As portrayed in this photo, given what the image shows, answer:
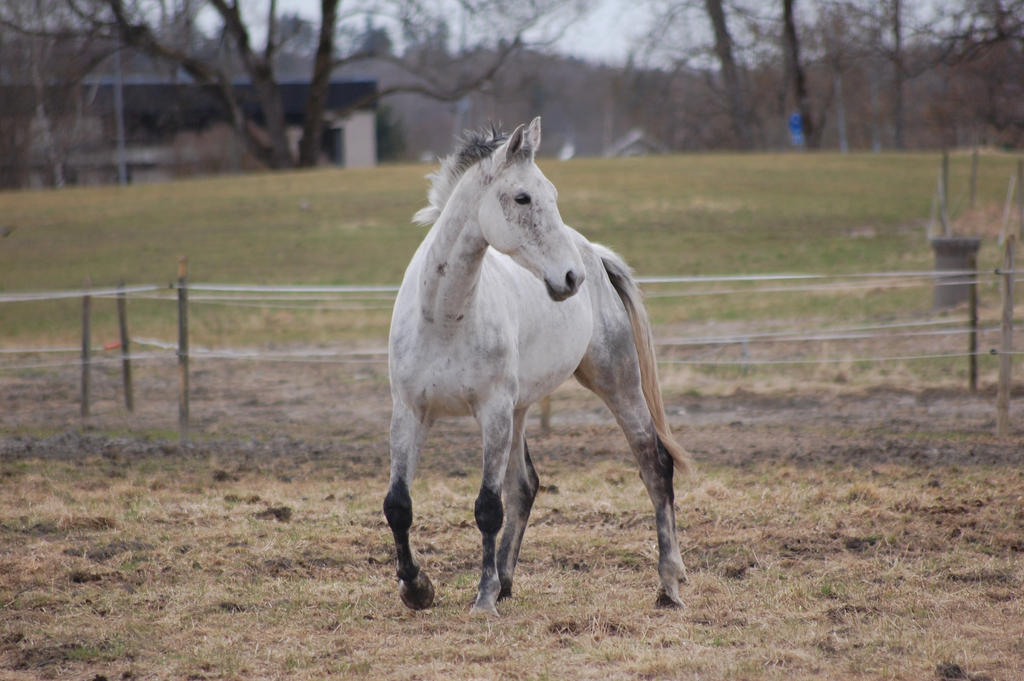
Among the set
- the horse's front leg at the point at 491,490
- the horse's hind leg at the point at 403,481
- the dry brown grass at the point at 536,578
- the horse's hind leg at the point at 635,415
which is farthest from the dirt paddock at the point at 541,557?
the horse's hind leg at the point at 635,415

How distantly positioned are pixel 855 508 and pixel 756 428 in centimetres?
280

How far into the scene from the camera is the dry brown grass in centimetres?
348

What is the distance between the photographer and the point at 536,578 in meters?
4.55

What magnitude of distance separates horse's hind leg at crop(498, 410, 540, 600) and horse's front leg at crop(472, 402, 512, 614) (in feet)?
0.95

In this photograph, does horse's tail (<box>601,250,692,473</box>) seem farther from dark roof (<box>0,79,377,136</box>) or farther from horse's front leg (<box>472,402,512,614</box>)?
dark roof (<box>0,79,377,136</box>)

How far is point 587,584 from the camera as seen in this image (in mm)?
4438

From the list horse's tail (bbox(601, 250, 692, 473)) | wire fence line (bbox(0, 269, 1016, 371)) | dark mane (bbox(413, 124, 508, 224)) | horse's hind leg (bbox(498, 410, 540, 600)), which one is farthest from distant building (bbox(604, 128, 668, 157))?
dark mane (bbox(413, 124, 508, 224))

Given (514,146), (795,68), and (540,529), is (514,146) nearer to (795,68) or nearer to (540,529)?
(540,529)

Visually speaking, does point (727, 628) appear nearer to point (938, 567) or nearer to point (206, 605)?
point (938, 567)

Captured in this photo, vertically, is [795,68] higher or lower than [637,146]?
higher

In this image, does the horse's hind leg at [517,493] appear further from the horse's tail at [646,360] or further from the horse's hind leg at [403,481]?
the horse's tail at [646,360]

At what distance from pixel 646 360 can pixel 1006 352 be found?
4.36m

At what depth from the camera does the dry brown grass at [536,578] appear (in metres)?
3.48

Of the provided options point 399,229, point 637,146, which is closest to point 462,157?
point 399,229
